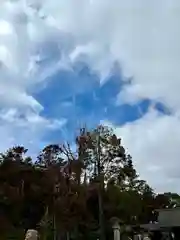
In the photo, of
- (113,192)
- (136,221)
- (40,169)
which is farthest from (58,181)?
(136,221)

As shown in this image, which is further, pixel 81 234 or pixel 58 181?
pixel 81 234

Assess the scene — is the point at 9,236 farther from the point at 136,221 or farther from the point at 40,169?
the point at 136,221

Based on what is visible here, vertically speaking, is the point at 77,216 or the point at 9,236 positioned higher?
the point at 77,216

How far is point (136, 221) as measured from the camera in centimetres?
4078

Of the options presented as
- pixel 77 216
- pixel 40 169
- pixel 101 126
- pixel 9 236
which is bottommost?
pixel 9 236

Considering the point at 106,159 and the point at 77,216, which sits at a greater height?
the point at 106,159

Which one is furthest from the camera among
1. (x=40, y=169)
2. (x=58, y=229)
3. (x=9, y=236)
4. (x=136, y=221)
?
(x=136, y=221)

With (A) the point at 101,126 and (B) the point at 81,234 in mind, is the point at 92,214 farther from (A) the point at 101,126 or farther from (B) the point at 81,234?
(A) the point at 101,126

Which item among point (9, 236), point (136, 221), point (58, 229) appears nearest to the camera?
point (9, 236)

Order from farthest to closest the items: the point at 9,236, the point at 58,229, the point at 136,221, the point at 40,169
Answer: the point at 136,221, the point at 40,169, the point at 58,229, the point at 9,236

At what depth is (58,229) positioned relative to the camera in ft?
109

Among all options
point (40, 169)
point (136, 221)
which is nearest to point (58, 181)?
point (40, 169)

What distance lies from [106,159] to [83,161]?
1730mm

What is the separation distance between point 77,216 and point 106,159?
183 inches
